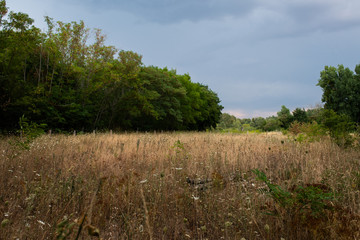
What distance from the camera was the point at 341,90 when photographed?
36.6 m

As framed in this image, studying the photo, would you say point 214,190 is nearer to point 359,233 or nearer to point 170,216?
point 170,216

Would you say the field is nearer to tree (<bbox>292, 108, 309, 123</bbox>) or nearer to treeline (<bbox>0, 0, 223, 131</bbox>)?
treeline (<bbox>0, 0, 223, 131</bbox>)

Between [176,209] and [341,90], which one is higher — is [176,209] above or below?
below

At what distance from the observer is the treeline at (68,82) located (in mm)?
13945

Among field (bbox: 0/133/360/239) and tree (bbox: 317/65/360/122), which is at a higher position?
tree (bbox: 317/65/360/122)

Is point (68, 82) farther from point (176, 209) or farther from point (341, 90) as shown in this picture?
point (341, 90)

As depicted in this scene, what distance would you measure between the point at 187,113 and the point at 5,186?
30.4 metres

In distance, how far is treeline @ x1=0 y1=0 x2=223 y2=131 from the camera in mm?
13945

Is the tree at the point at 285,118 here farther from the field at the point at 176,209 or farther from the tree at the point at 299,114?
the field at the point at 176,209

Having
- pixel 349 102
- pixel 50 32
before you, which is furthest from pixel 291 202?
pixel 349 102

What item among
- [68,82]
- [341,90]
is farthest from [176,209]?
[341,90]

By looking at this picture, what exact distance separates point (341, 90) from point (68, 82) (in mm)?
40908

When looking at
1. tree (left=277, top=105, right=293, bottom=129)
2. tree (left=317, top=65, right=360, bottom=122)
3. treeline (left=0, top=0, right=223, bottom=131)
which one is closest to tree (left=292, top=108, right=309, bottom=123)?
tree (left=277, top=105, right=293, bottom=129)

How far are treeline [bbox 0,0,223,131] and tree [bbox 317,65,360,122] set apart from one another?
1076 inches
